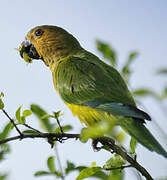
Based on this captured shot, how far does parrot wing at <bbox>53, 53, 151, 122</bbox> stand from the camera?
9.89ft

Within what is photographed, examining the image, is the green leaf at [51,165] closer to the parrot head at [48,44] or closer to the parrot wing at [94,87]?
the parrot wing at [94,87]

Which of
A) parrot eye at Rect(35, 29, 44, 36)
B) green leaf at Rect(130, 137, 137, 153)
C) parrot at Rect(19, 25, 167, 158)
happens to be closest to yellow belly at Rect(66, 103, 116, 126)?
parrot at Rect(19, 25, 167, 158)

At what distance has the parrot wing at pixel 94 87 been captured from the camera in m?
3.02

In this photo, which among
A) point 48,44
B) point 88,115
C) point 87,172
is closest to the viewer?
point 87,172

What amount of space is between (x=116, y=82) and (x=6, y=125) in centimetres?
161

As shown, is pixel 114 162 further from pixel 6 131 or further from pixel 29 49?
pixel 29 49

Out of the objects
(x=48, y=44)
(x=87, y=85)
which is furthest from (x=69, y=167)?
(x=48, y=44)

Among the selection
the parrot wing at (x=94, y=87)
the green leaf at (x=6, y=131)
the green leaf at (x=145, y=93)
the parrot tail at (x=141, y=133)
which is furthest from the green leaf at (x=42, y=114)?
the green leaf at (x=145, y=93)

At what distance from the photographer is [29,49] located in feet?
17.4

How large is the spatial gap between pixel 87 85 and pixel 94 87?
127mm

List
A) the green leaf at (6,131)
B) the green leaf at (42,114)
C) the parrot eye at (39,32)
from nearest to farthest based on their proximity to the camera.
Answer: the green leaf at (6,131) < the green leaf at (42,114) < the parrot eye at (39,32)

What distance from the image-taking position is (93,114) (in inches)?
128

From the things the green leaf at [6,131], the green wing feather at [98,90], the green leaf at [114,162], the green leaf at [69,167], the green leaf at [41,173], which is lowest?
the green leaf at [41,173]

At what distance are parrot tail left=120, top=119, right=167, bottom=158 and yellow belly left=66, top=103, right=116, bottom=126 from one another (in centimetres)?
39
